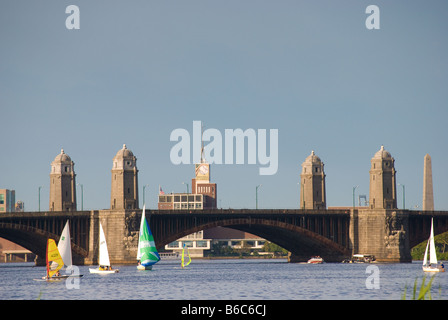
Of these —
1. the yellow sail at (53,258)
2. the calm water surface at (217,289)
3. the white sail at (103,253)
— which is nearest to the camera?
the calm water surface at (217,289)

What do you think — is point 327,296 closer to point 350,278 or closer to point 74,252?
point 350,278

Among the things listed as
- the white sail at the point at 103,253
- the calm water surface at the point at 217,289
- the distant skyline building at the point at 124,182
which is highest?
the distant skyline building at the point at 124,182

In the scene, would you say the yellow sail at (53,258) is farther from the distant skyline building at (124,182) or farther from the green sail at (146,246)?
the distant skyline building at (124,182)

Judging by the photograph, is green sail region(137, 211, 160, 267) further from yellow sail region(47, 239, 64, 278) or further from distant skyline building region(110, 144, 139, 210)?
distant skyline building region(110, 144, 139, 210)

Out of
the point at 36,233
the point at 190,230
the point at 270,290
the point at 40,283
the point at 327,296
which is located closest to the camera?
the point at 327,296

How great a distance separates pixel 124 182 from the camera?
192500 millimetres

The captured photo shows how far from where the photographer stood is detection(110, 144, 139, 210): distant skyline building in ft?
631

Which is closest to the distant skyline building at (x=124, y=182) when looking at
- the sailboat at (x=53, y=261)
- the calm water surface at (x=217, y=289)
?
the calm water surface at (x=217, y=289)

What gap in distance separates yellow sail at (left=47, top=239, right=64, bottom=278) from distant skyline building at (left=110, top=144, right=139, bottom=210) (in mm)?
71624

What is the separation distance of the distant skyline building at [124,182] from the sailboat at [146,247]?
36.8 m

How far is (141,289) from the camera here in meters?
106

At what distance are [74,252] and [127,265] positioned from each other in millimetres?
12656

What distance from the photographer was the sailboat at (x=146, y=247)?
152250 millimetres
